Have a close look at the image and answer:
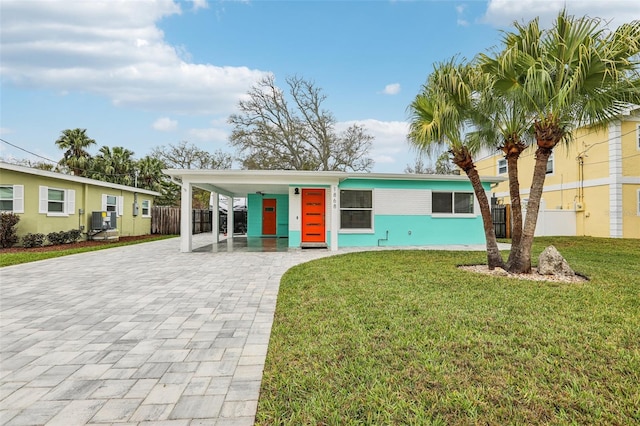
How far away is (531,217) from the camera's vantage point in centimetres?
611

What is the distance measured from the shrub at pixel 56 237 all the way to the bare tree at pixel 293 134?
12179 millimetres

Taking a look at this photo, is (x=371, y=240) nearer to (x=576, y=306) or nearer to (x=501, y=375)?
(x=576, y=306)

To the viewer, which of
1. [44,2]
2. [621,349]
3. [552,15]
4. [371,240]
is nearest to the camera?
[621,349]

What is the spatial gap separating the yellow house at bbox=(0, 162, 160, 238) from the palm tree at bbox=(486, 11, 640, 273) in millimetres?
14338

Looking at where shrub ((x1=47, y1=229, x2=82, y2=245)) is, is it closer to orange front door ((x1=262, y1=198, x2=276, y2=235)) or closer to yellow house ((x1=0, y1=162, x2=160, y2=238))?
yellow house ((x1=0, y1=162, x2=160, y2=238))

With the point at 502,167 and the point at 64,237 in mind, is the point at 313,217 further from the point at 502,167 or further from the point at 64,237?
the point at 502,167

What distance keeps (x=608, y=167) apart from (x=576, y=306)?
1364 centimetres

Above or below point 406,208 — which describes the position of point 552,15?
above

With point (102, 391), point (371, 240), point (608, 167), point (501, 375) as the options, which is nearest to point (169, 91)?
point (371, 240)

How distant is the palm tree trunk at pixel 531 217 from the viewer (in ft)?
19.7

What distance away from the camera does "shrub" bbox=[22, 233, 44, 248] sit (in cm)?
1096

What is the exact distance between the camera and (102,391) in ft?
7.45

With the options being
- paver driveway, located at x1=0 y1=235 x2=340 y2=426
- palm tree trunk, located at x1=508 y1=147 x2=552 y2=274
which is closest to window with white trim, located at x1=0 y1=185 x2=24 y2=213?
paver driveway, located at x1=0 y1=235 x2=340 y2=426

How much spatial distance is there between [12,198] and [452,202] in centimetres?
1559
